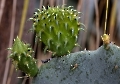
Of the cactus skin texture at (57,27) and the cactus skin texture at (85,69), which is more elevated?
the cactus skin texture at (57,27)

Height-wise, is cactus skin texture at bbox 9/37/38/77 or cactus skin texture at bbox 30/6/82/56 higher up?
cactus skin texture at bbox 30/6/82/56

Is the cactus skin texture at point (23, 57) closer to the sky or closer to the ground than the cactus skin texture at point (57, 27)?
closer to the ground
